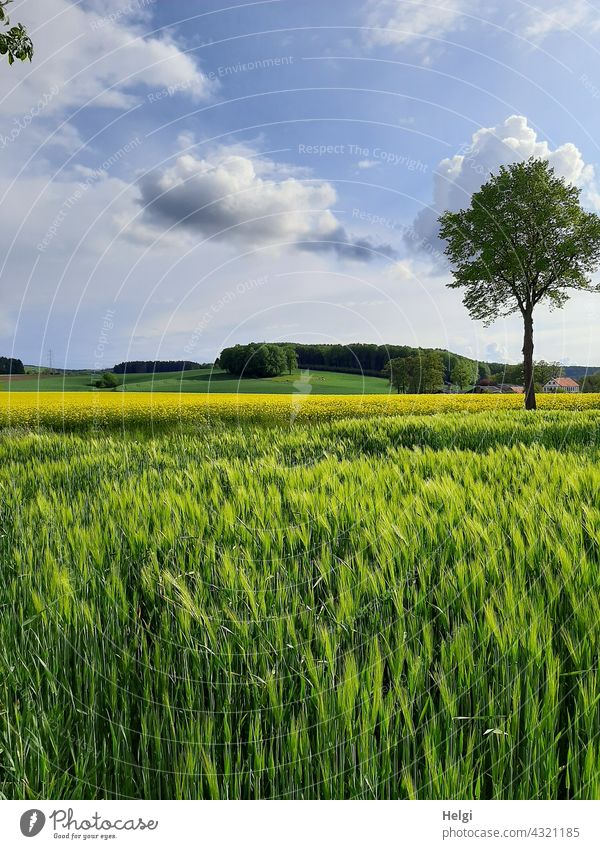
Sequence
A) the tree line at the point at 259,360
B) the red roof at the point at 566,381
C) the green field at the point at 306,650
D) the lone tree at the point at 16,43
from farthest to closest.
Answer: the red roof at the point at 566,381 → the tree line at the point at 259,360 → the lone tree at the point at 16,43 → the green field at the point at 306,650

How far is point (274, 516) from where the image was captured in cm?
366

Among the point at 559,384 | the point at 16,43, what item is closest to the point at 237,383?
the point at 16,43

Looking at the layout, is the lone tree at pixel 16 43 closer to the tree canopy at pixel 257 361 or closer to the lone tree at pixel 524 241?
the tree canopy at pixel 257 361

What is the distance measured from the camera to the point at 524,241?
83.7ft

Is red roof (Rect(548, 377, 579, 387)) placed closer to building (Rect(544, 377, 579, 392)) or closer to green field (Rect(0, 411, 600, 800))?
building (Rect(544, 377, 579, 392))

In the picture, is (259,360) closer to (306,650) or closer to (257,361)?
(257,361)

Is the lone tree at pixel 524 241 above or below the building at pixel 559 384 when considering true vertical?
above

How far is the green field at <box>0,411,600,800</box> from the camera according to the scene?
1640 mm

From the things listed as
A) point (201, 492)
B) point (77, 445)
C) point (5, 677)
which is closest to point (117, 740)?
point (5, 677)

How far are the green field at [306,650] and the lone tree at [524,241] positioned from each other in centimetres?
2316

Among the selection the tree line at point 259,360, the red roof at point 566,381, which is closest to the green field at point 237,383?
the tree line at point 259,360

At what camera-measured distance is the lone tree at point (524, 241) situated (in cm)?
2431
